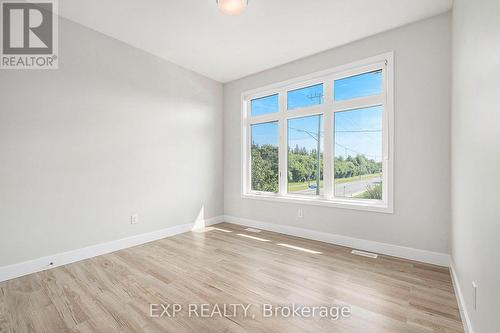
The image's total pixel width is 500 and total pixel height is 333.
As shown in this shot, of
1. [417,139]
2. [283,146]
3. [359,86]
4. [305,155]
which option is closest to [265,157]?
[283,146]

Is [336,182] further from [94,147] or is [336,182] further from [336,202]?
[94,147]

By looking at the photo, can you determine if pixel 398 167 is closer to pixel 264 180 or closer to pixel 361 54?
pixel 361 54

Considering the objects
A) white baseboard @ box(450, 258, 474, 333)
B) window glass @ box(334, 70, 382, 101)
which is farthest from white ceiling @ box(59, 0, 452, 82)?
white baseboard @ box(450, 258, 474, 333)

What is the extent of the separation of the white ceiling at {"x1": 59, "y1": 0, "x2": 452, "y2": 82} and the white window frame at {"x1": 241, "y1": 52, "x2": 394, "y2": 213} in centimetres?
39

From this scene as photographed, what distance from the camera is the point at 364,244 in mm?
3025

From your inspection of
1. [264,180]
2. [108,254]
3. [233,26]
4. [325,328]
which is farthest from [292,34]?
[108,254]

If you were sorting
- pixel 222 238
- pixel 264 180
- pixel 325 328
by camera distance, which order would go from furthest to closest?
pixel 264 180, pixel 222 238, pixel 325 328

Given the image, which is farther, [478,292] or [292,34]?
[292,34]

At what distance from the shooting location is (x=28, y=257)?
95.4 inches

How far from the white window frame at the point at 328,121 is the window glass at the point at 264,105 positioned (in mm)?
70

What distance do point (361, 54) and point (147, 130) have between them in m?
3.21

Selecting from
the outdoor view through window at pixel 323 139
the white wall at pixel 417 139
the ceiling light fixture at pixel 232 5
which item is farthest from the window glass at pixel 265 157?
the ceiling light fixture at pixel 232 5

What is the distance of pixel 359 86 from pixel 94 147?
11.9 feet

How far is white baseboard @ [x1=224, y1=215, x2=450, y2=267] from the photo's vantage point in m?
2.57
